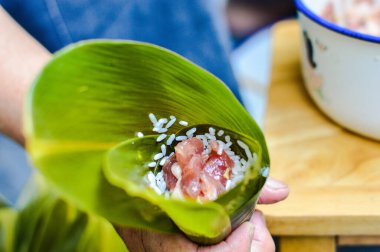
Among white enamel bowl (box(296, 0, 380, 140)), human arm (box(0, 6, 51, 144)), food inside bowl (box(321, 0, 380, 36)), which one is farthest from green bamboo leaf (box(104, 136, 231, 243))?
food inside bowl (box(321, 0, 380, 36))

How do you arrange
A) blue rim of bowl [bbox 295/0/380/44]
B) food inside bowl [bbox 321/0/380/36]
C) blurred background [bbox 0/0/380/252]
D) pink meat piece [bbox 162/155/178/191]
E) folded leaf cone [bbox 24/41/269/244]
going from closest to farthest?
1. folded leaf cone [bbox 24/41/269/244]
2. pink meat piece [bbox 162/155/178/191]
3. blue rim of bowl [bbox 295/0/380/44]
4. food inside bowl [bbox 321/0/380/36]
5. blurred background [bbox 0/0/380/252]

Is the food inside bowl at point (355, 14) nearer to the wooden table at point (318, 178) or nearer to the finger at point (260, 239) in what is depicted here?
the wooden table at point (318, 178)

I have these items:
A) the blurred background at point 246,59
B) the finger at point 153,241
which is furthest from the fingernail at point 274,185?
the blurred background at point 246,59

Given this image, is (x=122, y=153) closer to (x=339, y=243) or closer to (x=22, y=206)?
(x=339, y=243)

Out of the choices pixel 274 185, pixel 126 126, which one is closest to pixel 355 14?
pixel 274 185

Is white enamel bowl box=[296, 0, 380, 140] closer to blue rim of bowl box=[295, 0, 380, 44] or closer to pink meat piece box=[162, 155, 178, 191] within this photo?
blue rim of bowl box=[295, 0, 380, 44]

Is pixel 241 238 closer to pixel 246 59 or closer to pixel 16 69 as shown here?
pixel 16 69

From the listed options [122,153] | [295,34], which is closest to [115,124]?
[122,153]
